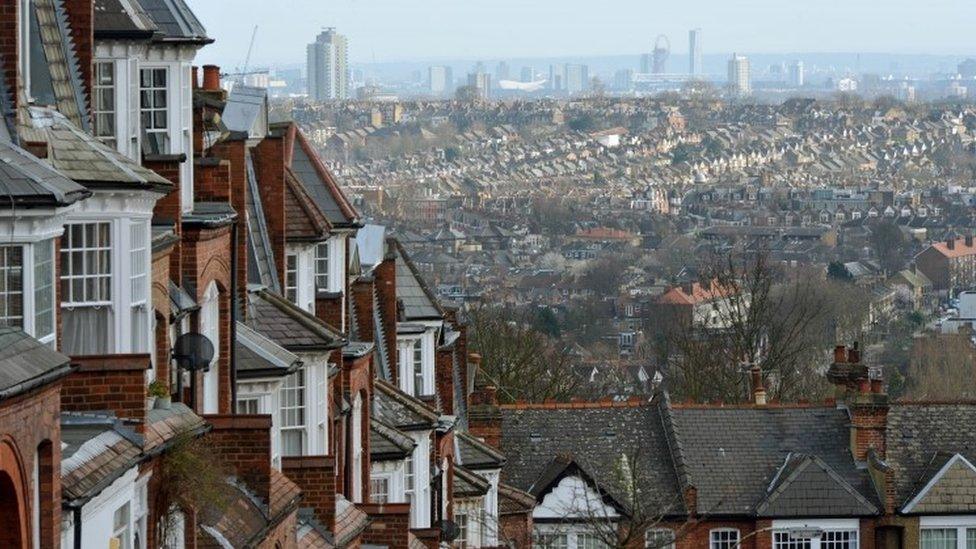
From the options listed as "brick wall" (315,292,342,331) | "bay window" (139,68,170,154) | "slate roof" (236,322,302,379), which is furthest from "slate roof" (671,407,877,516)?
"bay window" (139,68,170,154)

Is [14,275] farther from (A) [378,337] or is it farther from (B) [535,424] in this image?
(B) [535,424]

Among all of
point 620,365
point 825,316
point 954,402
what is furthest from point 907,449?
point 825,316

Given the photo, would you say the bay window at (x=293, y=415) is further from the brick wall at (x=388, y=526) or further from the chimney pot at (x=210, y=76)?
the chimney pot at (x=210, y=76)

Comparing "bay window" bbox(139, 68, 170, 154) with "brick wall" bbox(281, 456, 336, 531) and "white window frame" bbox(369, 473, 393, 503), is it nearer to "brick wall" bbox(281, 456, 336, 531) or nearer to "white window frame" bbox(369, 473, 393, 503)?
"brick wall" bbox(281, 456, 336, 531)

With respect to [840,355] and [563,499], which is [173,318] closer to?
[563,499]

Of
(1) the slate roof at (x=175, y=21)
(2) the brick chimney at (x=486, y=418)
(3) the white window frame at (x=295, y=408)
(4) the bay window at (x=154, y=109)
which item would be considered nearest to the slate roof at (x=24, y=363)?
(4) the bay window at (x=154, y=109)

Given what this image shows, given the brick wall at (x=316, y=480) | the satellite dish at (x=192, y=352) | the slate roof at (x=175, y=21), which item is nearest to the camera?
the satellite dish at (x=192, y=352)
